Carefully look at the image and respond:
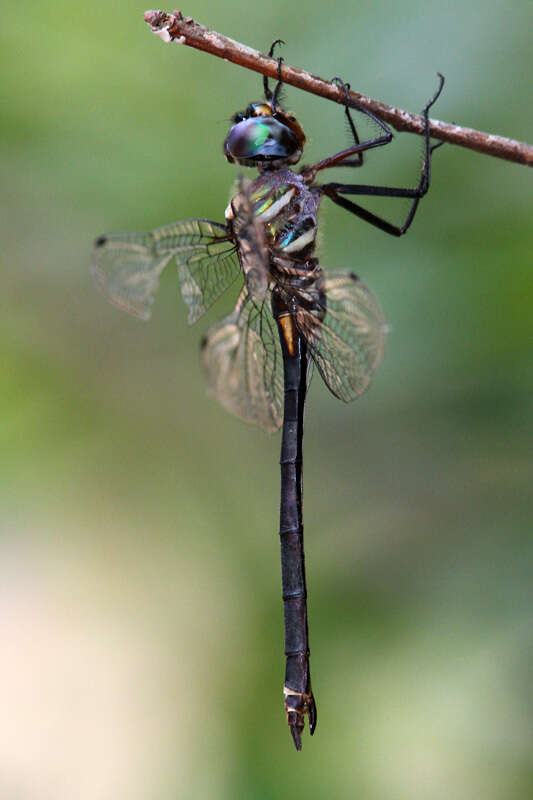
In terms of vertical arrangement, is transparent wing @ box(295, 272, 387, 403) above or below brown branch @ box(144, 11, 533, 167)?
below

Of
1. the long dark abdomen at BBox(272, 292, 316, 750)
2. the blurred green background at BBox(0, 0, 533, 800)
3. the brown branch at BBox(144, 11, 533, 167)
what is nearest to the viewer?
the brown branch at BBox(144, 11, 533, 167)

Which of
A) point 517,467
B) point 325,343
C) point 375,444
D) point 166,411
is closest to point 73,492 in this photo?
point 166,411

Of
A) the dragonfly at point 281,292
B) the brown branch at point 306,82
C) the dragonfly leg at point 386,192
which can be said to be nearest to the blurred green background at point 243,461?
the dragonfly leg at point 386,192

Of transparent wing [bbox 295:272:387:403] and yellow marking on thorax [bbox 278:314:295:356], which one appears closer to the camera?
transparent wing [bbox 295:272:387:403]

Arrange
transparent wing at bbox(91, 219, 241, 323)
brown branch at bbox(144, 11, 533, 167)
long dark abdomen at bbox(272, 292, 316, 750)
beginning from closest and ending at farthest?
brown branch at bbox(144, 11, 533, 167) < long dark abdomen at bbox(272, 292, 316, 750) < transparent wing at bbox(91, 219, 241, 323)

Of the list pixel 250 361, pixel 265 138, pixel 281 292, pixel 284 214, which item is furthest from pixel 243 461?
pixel 265 138

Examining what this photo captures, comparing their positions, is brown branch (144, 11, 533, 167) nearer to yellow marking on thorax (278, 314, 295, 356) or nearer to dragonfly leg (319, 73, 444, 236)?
dragonfly leg (319, 73, 444, 236)

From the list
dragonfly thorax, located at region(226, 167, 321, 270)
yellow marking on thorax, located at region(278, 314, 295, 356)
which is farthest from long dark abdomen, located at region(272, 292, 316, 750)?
dragonfly thorax, located at region(226, 167, 321, 270)

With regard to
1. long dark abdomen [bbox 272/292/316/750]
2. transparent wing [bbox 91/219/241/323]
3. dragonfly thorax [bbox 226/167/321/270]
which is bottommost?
long dark abdomen [bbox 272/292/316/750]
